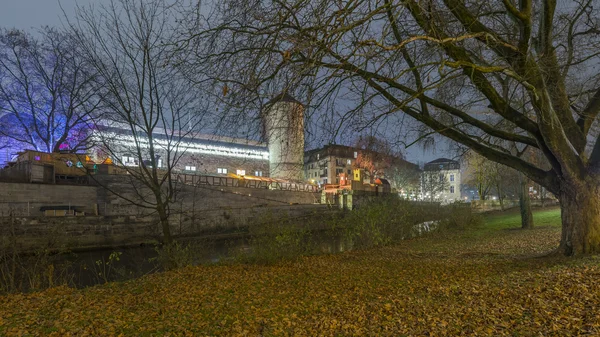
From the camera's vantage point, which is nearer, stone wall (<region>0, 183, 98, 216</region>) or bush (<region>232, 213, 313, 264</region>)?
bush (<region>232, 213, 313, 264</region>)

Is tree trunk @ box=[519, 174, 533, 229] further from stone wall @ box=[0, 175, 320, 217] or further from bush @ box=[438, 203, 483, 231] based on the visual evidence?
stone wall @ box=[0, 175, 320, 217]

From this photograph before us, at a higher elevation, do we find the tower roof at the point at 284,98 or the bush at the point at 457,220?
the tower roof at the point at 284,98

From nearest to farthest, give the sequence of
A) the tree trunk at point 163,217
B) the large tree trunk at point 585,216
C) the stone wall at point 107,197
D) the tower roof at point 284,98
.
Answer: the tower roof at point 284,98, the large tree trunk at point 585,216, the tree trunk at point 163,217, the stone wall at point 107,197

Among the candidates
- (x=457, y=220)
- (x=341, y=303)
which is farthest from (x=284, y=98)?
(x=457, y=220)

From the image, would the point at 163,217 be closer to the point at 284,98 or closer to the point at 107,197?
the point at 284,98

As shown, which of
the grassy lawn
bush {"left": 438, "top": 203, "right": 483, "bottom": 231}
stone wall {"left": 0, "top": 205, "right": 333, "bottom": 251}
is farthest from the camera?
stone wall {"left": 0, "top": 205, "right": 333, "bottom": 251}

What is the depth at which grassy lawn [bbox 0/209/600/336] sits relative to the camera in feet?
12.7

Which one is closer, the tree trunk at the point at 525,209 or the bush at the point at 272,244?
the bush at the point at 272,244

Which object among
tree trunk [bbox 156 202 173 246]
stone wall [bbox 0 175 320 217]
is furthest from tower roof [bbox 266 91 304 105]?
stone wall [bbox 0 175 320 217]

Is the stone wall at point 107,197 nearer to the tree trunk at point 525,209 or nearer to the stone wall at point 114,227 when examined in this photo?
the stone wall at point 114,227

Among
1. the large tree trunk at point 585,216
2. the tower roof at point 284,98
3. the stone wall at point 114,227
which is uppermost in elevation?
the tower roof at point 284,98

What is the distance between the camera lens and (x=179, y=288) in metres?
6.64

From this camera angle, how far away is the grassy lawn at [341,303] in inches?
152

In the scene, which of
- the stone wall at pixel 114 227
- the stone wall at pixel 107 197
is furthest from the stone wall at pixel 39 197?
the stone wall at pixel 114 227
